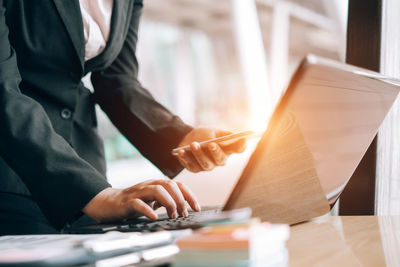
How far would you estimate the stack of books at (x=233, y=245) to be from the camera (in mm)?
377

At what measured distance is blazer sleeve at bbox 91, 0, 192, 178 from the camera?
1427mm

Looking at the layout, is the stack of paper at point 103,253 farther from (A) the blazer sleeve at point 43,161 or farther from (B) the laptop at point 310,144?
(A) the blazer sleeve at point 43,161

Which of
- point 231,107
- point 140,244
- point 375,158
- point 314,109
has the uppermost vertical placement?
point 314,109

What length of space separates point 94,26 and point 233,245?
3.61ft

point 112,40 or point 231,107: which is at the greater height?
point 112,40

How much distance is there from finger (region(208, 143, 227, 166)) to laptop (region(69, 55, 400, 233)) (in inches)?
11.7

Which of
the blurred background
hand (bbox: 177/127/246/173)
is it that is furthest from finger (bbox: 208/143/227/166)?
the blurred background

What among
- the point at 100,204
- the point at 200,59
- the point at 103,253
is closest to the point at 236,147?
the point at 100,204

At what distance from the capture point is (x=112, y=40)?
1.33m

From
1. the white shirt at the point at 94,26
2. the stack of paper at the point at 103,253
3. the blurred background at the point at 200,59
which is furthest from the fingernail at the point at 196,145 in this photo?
the blurred background at the point at 200,59

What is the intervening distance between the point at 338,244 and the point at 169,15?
15.0 metres

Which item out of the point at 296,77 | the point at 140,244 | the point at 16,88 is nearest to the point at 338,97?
the point at 296,77

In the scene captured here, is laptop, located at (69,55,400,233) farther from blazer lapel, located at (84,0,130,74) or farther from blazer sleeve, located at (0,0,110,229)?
blazer lapel, located at (84,0,130,74)

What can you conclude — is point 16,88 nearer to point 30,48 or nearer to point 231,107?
point 30,48
